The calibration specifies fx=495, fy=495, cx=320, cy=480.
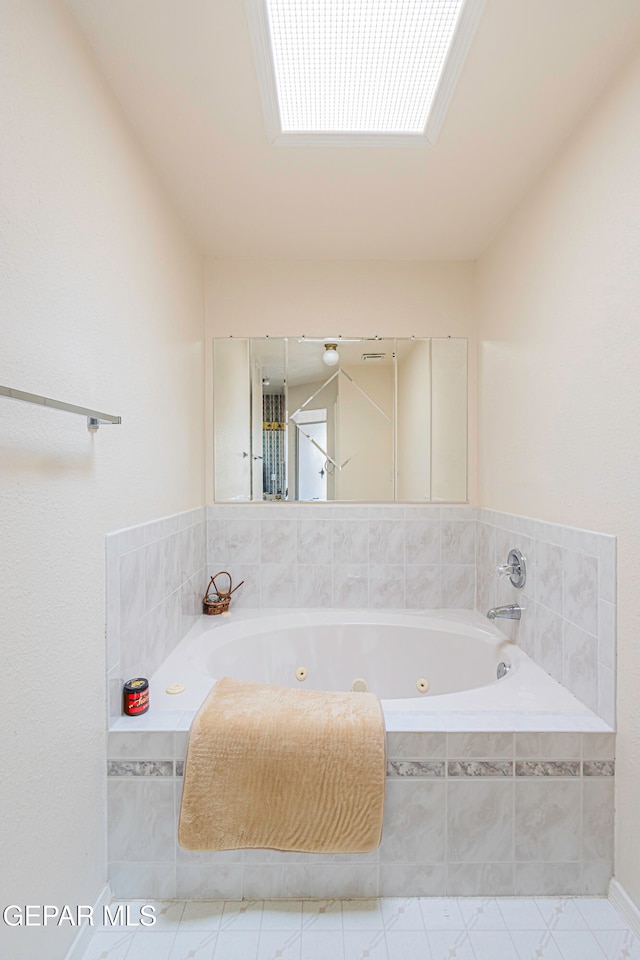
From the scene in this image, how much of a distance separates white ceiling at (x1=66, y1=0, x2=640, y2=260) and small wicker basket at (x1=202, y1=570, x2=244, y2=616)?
1.67m

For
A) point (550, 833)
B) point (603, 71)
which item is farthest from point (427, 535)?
point (603, 71)

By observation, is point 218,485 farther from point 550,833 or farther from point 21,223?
point 550,833

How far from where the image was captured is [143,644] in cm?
167

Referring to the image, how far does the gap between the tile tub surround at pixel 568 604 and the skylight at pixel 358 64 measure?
1.38m

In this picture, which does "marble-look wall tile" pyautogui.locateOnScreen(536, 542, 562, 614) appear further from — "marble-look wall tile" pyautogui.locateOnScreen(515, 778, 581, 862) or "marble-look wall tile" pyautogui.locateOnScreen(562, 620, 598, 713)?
"marble-look wall tile" pyautogui.locateOnScreen(515, 778, 581, 862)

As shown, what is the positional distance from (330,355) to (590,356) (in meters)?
1.36

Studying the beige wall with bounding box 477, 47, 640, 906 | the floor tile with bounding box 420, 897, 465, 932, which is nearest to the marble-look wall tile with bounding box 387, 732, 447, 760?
the floor tile with bounding box 420, 897, 465, 932

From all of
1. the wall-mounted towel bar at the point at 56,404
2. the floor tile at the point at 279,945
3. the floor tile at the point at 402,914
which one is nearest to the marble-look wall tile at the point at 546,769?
the floor tile at the point at 402,914

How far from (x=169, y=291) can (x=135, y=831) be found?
1.84 m

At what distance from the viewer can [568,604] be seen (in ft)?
5.35

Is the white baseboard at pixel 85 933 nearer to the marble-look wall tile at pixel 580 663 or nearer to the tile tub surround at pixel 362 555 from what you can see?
the tile tub surround at pixel 362 555

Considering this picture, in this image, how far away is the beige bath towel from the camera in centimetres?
134

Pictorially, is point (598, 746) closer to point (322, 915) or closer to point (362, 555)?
point (322, 915)

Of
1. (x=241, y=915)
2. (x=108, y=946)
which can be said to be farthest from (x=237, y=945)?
(x=108, y=946)
